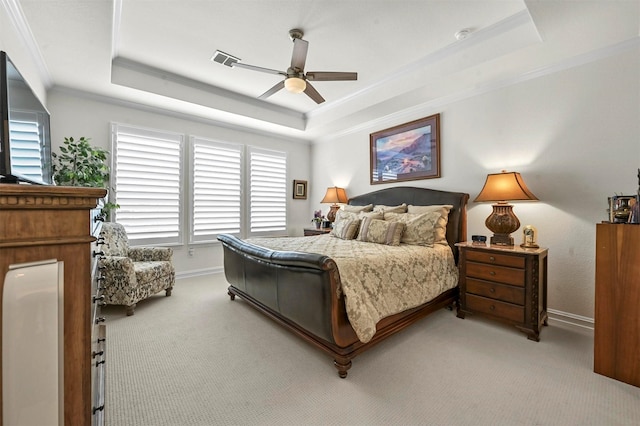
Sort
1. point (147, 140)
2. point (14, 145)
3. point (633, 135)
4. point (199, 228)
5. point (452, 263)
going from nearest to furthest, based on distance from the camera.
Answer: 1. point (14, 145)
2. point (633, 135)
3. point (452, 263)
4. point (147, 140)
5. point (199, 228)

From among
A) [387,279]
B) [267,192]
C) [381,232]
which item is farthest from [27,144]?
[267,192]

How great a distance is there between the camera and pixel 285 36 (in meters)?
2.81

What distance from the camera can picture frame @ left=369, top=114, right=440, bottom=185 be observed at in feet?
12.7

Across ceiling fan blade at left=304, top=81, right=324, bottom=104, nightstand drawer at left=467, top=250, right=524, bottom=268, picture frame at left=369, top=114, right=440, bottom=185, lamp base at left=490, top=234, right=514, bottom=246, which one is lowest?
nightstand drawer at left=467, top=250, right=524, bottom=268

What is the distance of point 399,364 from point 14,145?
2538 millimetres

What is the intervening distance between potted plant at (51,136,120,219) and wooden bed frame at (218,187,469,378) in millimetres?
1679

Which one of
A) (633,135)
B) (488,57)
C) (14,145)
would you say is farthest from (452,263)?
(14,145)

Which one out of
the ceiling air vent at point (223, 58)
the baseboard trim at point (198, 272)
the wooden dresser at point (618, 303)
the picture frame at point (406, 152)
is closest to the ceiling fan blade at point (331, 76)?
the ceiling air vent at point (223, 58)

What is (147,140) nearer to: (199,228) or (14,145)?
(199,228)

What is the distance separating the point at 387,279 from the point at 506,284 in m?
1.23

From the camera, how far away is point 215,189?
4.79m

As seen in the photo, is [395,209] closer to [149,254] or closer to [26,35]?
[149,254]

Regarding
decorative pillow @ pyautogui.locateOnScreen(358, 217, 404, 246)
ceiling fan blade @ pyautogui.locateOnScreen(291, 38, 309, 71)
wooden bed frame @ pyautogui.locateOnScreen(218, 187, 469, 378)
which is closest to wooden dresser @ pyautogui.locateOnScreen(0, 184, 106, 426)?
wooden bed frame @ pyautogui.locateOnScreen(218, 187, 469, 378)

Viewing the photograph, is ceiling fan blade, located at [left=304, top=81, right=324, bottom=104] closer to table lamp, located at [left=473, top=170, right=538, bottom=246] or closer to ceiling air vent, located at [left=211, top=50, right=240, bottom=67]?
ceiling air vent, located at [left=211, top=50, right=240, bottom=67]
